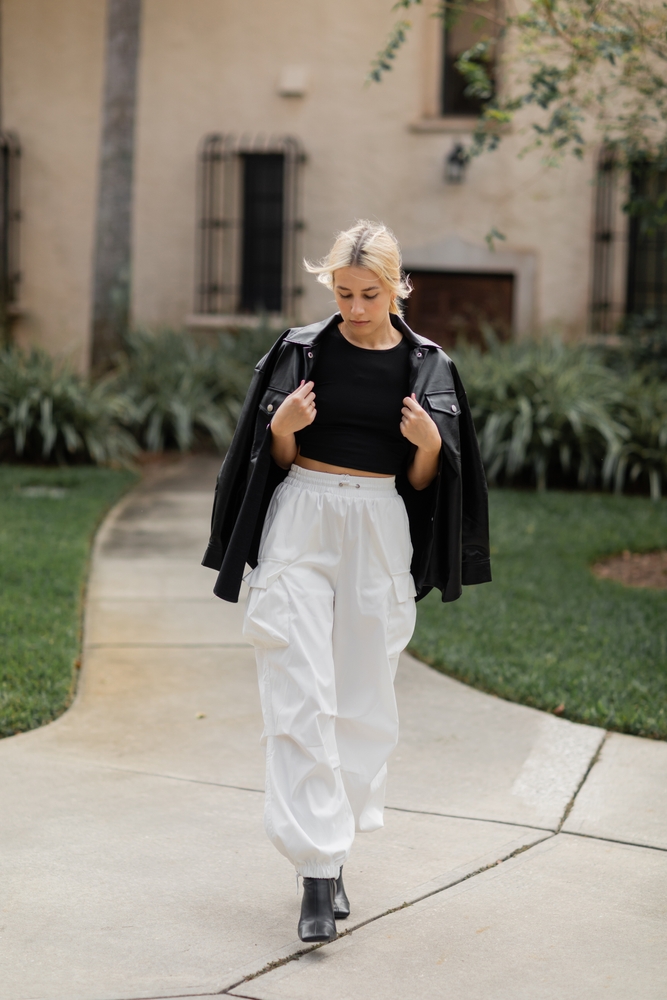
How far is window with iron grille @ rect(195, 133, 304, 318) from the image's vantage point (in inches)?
566

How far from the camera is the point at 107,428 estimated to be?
435 inches

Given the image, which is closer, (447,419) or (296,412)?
(296,412)

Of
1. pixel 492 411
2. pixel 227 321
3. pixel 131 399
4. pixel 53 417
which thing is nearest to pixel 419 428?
pixel 492 411

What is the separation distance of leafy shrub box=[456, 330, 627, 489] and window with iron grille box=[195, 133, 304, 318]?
412 centimetres

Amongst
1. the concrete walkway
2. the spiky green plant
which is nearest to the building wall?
the spiky green plant

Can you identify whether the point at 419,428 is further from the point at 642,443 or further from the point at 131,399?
the point at 131,399

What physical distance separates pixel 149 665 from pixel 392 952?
2.81 m

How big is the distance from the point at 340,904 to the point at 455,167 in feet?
38.8

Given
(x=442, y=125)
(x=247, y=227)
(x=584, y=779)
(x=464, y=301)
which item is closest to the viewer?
(x=584, y=779)

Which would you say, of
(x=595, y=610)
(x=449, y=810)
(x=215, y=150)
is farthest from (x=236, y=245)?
(x=449, y=810)

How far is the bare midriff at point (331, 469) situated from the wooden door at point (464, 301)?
1120 cm

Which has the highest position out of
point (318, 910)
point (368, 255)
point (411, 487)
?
point (368, 255)

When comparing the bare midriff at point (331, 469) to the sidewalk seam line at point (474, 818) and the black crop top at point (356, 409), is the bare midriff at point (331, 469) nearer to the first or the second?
the black crop top at point (356, 409)

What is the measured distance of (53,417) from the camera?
10.7 metres
